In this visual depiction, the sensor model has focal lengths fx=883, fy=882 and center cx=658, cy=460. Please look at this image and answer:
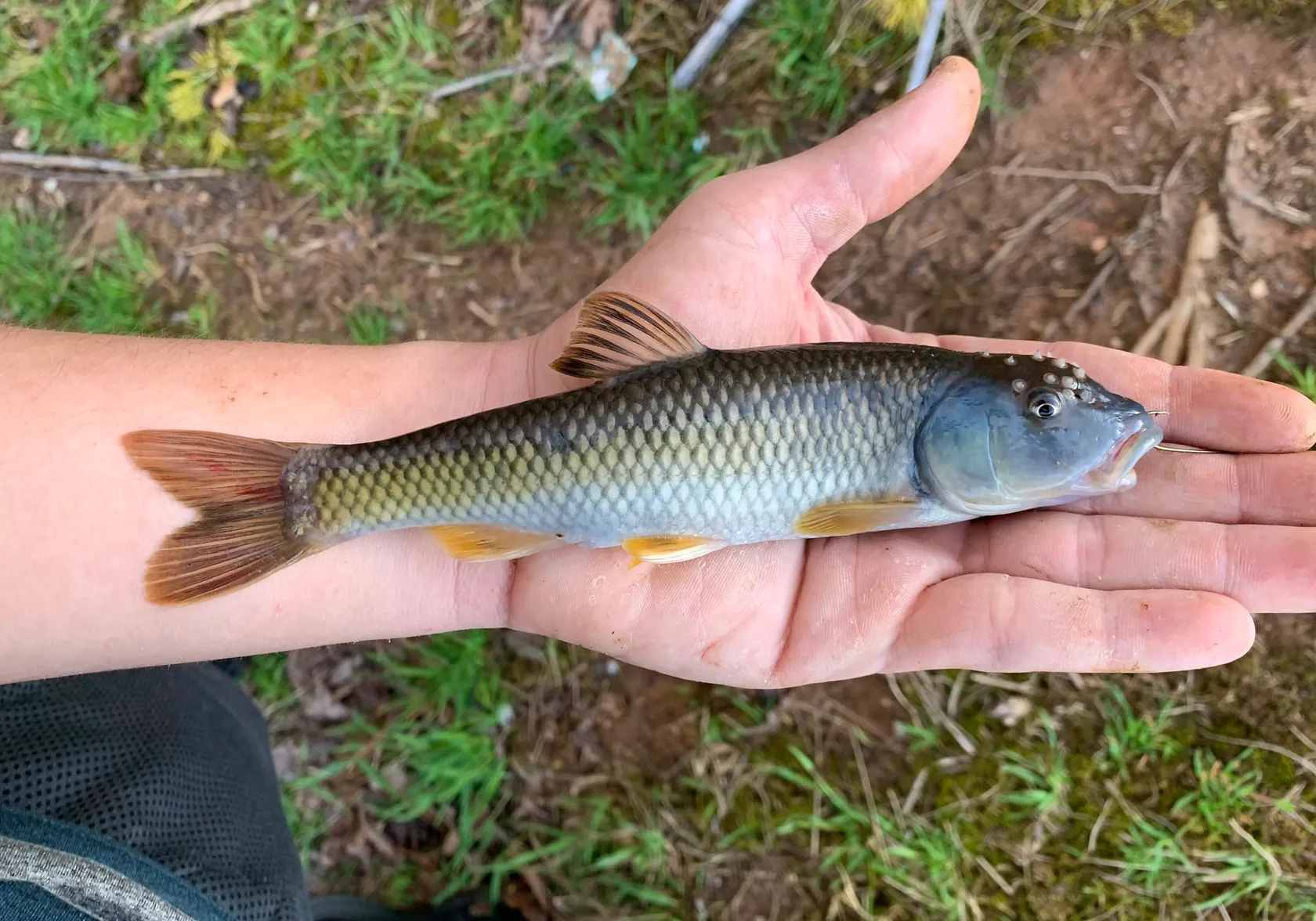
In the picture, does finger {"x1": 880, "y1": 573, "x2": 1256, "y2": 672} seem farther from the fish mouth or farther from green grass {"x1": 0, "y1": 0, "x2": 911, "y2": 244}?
green grass {"x1": 0, "y1": 0, "x2": 911, "y2": 244}

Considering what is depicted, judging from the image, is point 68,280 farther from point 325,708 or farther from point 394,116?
point 325,708

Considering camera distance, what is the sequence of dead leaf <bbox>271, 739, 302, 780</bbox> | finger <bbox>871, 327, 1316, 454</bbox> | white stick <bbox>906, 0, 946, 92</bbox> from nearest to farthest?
finger <bbox>871, 327, 1316, 454</bbox> → white stick <bbox>906, 0, 946, 92</bbox> → dead leaf <bbox>271, 739, 302, 780</bbox>

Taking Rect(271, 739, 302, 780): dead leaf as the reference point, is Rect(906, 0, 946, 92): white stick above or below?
above

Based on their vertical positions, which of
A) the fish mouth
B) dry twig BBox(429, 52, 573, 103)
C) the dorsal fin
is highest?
dry twig BBox(429, 52, 573, 103)

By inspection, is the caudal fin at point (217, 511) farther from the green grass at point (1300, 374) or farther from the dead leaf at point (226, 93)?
the green grass at point (1300, 374)

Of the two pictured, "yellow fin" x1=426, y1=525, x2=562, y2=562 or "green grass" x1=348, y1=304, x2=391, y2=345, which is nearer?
"yellow fin" x1=426, y1=525, x2=562, y2=562

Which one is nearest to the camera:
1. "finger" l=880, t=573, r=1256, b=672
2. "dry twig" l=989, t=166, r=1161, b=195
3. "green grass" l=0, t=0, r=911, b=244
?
"finger" l=880, t=573, r=1256, b=672

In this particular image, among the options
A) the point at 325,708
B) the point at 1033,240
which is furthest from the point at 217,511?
the point at 1033,240

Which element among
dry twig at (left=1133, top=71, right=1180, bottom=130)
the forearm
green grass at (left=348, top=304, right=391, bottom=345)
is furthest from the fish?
dry twig at (left=1133, top=71, right=1180, bottom=130)
